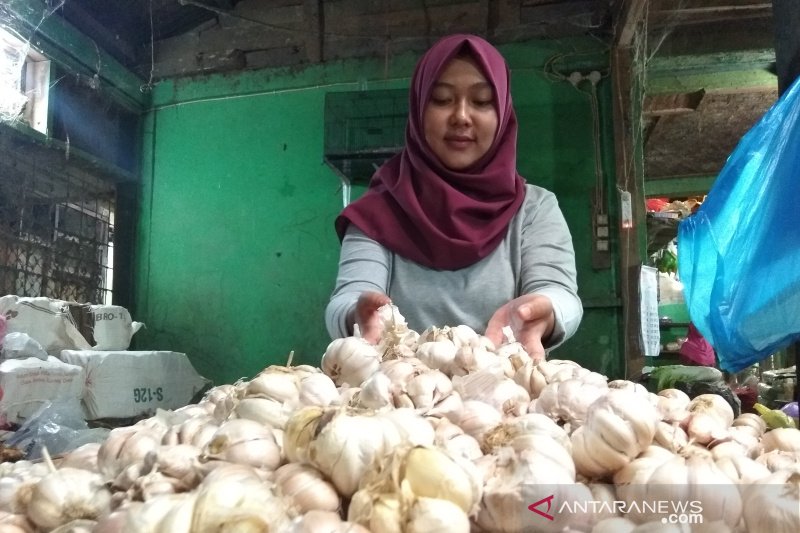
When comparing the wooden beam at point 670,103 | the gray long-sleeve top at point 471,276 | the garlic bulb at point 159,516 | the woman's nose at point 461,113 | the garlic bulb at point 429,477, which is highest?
the wooden beam at point 670,103

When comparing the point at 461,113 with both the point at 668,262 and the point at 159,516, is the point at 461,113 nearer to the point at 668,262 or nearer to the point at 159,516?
the point at 159,516

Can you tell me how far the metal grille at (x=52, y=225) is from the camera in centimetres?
273

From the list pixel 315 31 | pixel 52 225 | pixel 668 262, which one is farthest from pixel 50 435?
pixel 668 262

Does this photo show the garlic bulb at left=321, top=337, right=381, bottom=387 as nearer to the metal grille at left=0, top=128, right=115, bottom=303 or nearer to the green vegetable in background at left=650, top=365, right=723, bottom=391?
the green vegetable in background at left=650, top=365, right=723, bottom=391

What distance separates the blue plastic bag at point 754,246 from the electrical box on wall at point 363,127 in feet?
4.94

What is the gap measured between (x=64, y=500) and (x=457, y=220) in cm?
103

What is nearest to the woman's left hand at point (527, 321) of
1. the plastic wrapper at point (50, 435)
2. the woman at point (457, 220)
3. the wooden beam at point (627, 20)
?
the woman at point (457, 220)

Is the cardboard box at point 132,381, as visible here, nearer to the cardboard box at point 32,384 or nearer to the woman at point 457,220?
the cardboard box at point 32,384

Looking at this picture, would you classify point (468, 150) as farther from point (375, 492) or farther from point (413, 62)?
point (413, 62)

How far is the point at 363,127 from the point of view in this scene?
114 inches

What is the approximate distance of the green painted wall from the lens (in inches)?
121

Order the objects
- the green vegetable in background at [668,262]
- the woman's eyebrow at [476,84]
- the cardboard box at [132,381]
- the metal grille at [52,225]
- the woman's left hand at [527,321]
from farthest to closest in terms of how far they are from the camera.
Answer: the green vegetable in background at [668,262] < the metal grille at [52,225] < the cardboard box at [132,381] < the woman's eyebrow at [476,84] < the woman's left hand at [527,321]

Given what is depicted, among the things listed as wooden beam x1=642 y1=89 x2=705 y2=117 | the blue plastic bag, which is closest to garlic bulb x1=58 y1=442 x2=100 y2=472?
the blue plastic bag

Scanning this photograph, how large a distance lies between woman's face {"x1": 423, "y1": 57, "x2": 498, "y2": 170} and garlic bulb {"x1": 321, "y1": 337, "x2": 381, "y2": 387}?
27.6 inches
